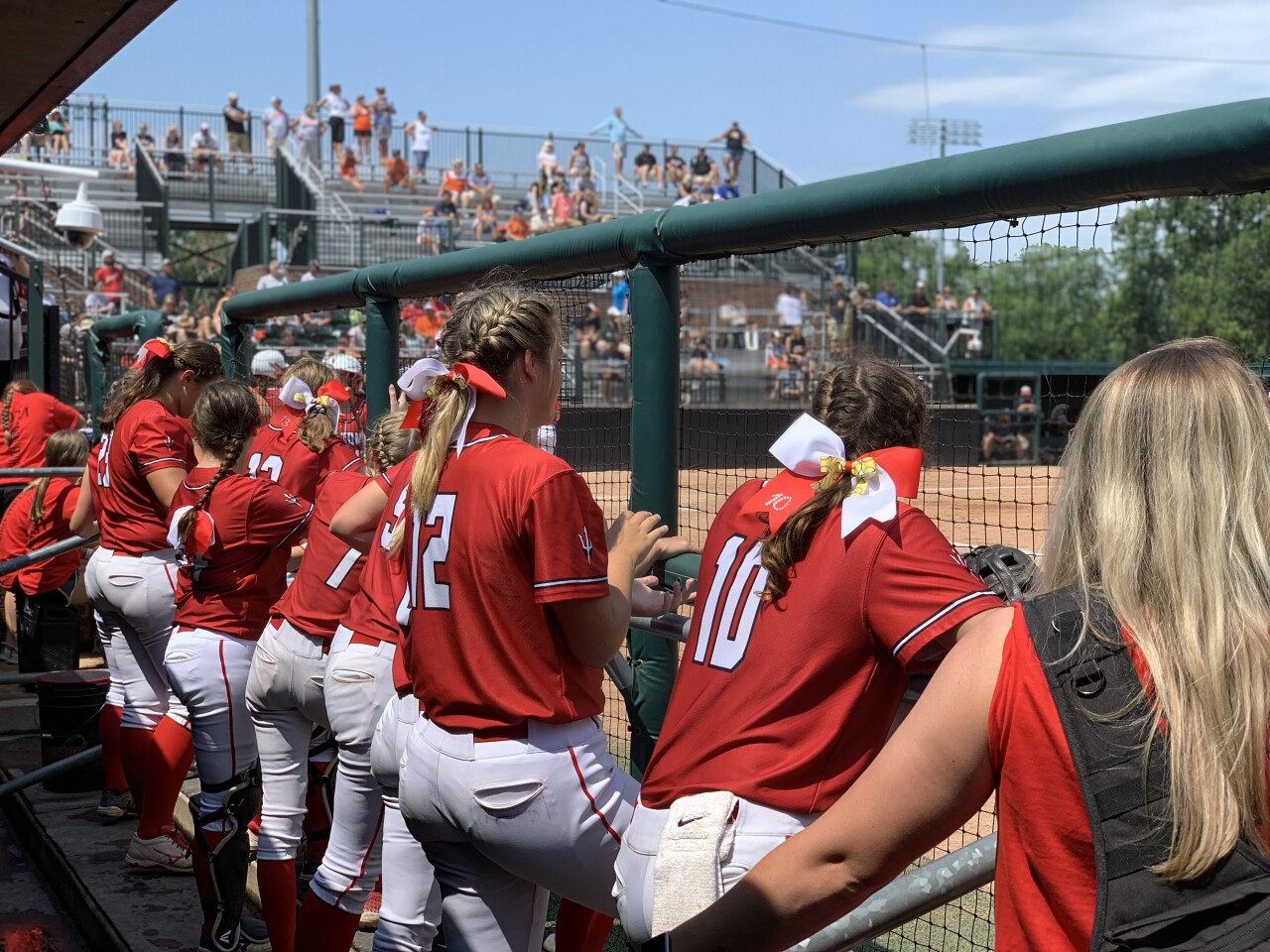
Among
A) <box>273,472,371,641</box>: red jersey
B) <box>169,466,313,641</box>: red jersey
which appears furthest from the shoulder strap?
<box>169,466,313,641</box>: red jersey

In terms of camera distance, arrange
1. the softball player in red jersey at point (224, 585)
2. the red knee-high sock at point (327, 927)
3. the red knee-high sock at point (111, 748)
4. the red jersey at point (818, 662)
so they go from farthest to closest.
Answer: the red knee-high sock at point (111, 748)
the softball player in red jersey at point (224, 585)
the red knee-high sock at point (327, 927)
the red jersey at point (818, 662)

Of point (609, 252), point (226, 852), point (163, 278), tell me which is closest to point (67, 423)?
point (226, 852)

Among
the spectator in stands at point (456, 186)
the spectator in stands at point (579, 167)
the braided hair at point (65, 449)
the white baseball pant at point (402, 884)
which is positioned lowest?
the white baseball pant at point (402, 884)

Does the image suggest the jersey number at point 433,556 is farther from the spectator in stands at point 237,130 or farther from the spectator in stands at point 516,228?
the spectator in stands at point 237,130

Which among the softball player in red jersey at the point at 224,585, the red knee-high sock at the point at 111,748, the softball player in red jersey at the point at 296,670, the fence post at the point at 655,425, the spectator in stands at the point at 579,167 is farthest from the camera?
the spectator in stands at the point at 579,167

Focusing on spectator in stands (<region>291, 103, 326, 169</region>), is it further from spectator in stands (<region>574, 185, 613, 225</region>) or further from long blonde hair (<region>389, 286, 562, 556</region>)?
long blonde hair (<region>389, 286, 562, 556</region>)

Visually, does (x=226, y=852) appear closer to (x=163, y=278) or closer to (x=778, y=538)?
(x=778, y=538)

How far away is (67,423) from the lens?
8289 millimetres

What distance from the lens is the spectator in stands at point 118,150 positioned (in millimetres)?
26938

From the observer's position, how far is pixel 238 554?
13.5 ft

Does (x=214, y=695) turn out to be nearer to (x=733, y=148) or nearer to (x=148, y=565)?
(x=148, y=565)

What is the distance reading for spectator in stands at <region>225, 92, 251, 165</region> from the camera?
27.0 metres

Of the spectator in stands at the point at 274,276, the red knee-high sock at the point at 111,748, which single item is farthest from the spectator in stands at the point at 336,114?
the red knee-high sock at the point at 111,748

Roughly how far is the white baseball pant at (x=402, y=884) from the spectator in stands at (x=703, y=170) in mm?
28281
